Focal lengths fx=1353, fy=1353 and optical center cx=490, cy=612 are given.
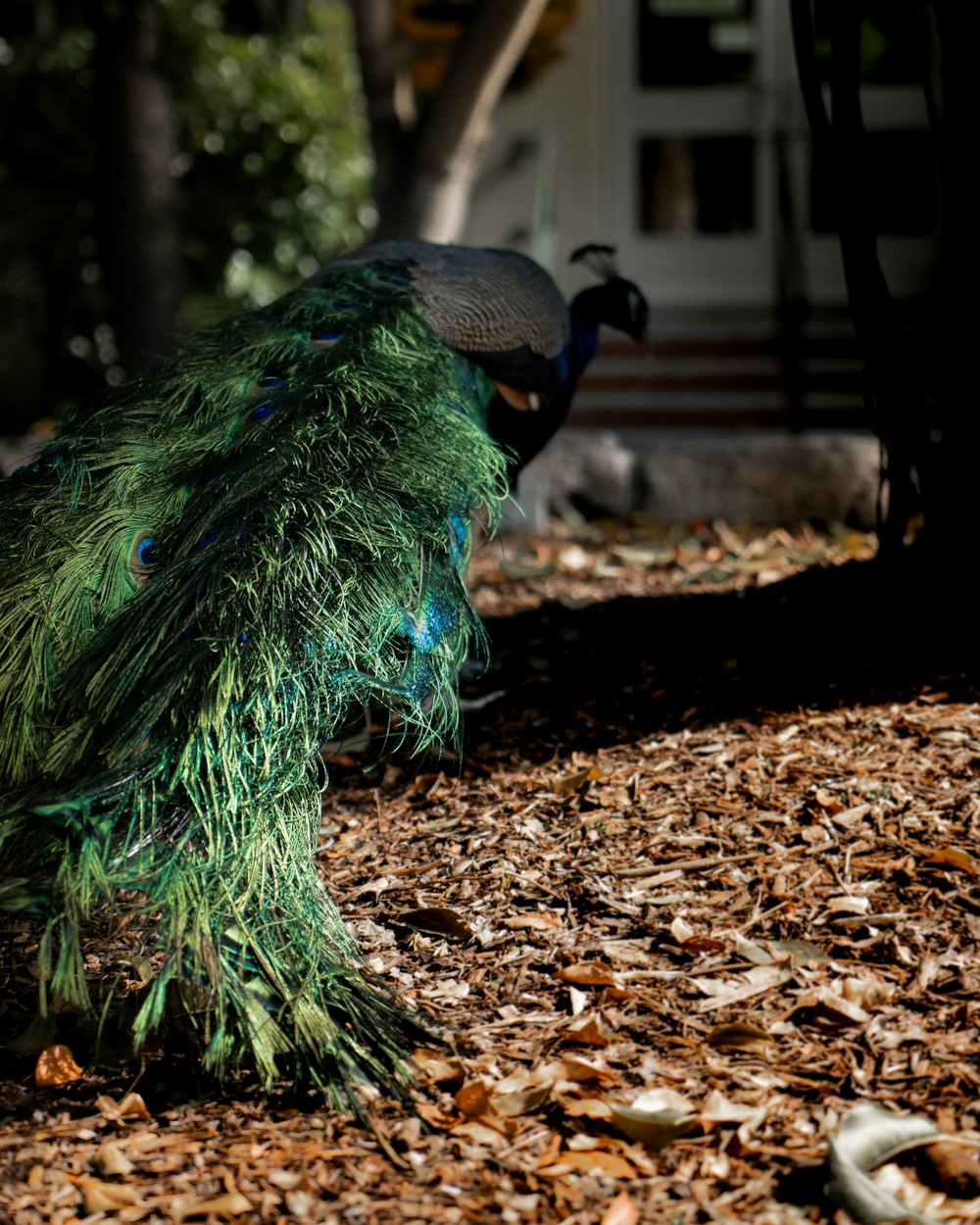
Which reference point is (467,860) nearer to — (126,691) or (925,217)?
(126,691)

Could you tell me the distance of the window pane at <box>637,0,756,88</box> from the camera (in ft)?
29.1

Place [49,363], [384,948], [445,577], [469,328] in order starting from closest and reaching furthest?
[384,948] → [445,577] → [469,328] → [49,363]

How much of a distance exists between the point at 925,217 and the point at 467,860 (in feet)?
24.7

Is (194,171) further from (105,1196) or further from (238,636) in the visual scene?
(105,1196)

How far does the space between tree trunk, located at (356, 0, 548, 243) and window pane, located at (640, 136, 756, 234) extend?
2858 millimetres

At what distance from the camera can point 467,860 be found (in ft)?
10.0

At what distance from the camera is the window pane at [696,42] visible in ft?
29.1

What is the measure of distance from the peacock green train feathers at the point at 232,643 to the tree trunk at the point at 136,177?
4934mm

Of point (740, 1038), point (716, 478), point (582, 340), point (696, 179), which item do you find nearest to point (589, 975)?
point (740, 1038)

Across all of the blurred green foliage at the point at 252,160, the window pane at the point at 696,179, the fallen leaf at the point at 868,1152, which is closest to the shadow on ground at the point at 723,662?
the fallen leaf at the point at 868,1152

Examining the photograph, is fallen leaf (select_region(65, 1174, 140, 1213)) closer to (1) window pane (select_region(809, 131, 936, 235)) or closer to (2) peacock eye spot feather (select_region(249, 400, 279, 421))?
(2) peacock eye spot feather (select_region(249, 400, 279, 421))

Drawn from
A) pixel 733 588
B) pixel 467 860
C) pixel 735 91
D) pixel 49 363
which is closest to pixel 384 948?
pixel 467 860

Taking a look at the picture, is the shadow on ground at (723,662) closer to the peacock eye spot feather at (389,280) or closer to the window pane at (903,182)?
the peacock eye spot feather at (389,280)

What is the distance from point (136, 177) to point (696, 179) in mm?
3671
